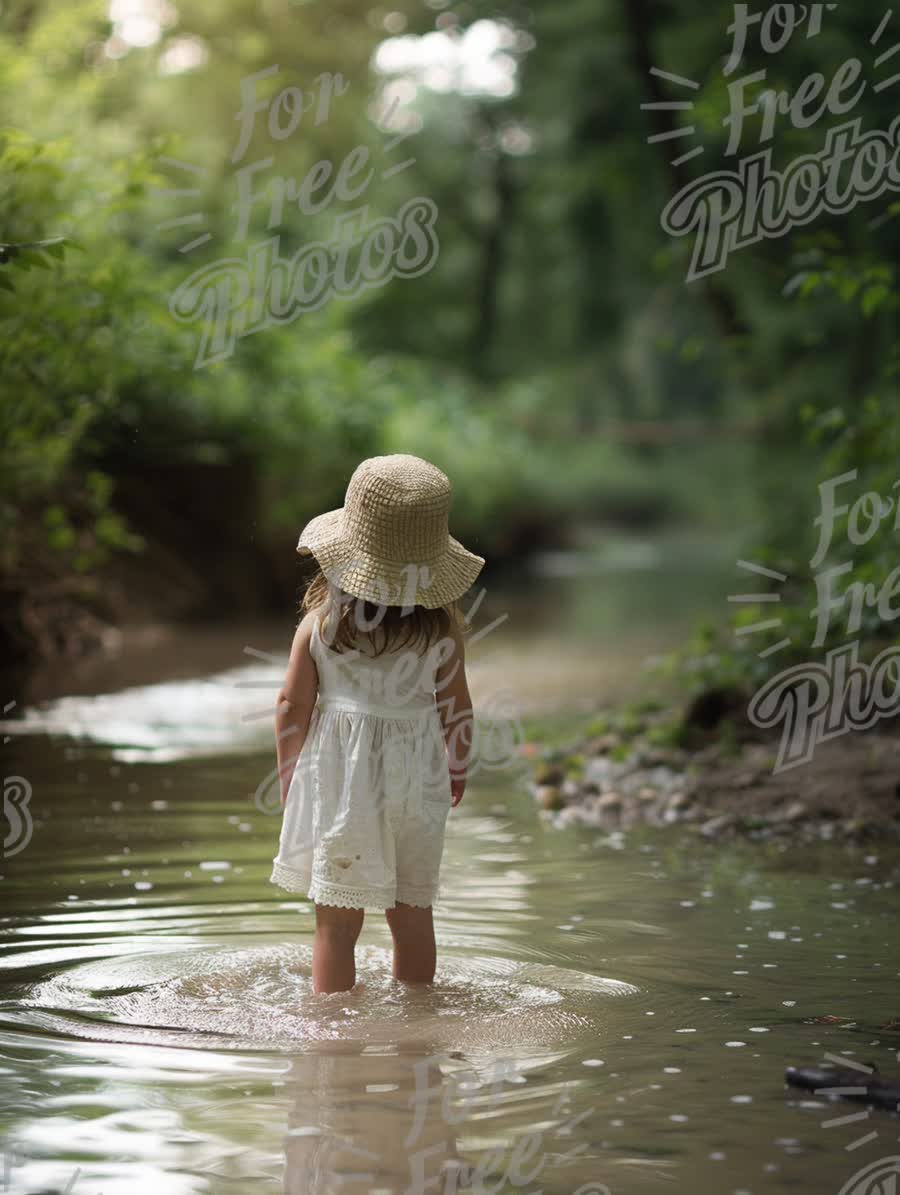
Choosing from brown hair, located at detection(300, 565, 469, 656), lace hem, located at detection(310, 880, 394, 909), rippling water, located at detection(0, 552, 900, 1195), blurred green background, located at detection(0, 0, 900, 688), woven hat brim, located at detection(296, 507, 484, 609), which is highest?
blurred green background, located at detection(0, 0, 900, 688)

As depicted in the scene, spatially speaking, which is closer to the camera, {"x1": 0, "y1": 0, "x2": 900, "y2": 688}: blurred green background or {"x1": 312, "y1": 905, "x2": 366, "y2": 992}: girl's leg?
{"x1": 312, "y1": 905, "x2": 366, "y2": 992}: girl's leg

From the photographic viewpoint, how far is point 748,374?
1556 centimetres

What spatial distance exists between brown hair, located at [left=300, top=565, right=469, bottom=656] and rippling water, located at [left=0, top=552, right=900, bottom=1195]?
0.98m

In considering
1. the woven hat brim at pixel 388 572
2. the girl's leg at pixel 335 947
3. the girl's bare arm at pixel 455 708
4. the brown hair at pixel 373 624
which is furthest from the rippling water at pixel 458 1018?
the woven hat brim at pixel 388 572

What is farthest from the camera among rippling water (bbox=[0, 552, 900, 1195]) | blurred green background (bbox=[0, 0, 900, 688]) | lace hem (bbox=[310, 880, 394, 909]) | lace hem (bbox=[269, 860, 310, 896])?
blurred green background (bbox=[0, 0, 900, 688])

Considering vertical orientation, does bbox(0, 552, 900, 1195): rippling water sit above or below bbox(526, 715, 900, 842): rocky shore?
below

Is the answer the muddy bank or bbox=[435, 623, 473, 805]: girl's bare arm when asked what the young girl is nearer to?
bbox=[435, 623, 473, 805]: girl's bare arm

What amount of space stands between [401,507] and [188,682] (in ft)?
25.9

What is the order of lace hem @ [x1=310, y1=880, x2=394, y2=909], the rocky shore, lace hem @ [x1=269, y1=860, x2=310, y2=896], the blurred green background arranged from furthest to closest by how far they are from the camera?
the blurred green background < the rocky shore < lace hem @ [x1=269, y1=860, x2=310, y2=896] < lace hem @ [x1=310, y1=880, x2=394, y2=909]

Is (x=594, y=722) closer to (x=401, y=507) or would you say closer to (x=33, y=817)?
(x=33, y=817)

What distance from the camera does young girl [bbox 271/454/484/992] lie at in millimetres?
4449

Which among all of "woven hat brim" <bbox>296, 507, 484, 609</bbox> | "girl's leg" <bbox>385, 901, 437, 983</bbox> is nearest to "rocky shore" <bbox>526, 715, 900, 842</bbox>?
"girl's leg" <bbox>385, 901, 437, 983</bbox>

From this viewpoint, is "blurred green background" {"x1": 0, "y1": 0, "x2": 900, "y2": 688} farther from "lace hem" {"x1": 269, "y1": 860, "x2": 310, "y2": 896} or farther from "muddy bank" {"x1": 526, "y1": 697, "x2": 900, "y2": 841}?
"lace hem" {"x1": 269, "y1": 860, "x2": 310, "y2": 896}

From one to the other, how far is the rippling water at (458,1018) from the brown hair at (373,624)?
3.21 feet
